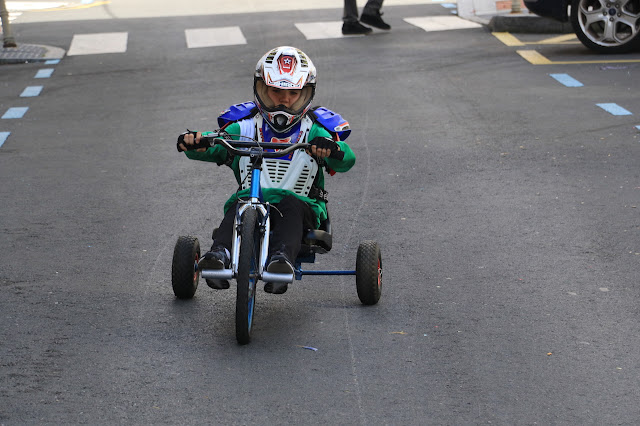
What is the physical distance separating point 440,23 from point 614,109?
7415mm

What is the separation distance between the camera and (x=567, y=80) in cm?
1337

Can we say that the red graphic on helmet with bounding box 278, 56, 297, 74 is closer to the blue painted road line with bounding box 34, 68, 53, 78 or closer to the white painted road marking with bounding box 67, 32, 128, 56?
the blue painted road line with bounding box 34, 68, 53, 78

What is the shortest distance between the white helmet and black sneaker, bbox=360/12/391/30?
12051 millimetres

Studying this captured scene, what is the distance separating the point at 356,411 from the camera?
4812 millimetres

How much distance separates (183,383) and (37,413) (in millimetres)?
692

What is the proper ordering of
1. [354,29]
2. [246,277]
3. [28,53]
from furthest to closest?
[354,29], [28,53], [246,277]

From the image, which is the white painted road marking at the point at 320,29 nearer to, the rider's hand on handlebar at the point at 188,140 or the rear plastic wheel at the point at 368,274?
the rear plastic wheel at the point at 368,274

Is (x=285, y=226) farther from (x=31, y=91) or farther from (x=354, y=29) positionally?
(x=354, y=29)

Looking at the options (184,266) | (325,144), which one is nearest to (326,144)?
(325,144)

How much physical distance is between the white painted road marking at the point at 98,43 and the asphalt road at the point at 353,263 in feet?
11.7

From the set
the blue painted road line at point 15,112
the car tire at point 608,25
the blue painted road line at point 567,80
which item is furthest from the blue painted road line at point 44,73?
the car tire at point 608,25

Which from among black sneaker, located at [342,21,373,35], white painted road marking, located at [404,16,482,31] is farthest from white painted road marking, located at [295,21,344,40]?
white painted road marking, located at [404,16,482,31]

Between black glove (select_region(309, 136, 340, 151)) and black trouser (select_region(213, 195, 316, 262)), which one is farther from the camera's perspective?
black trouser (select_region(213, 195, 316, 262))

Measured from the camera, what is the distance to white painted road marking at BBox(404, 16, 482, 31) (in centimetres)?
1822
